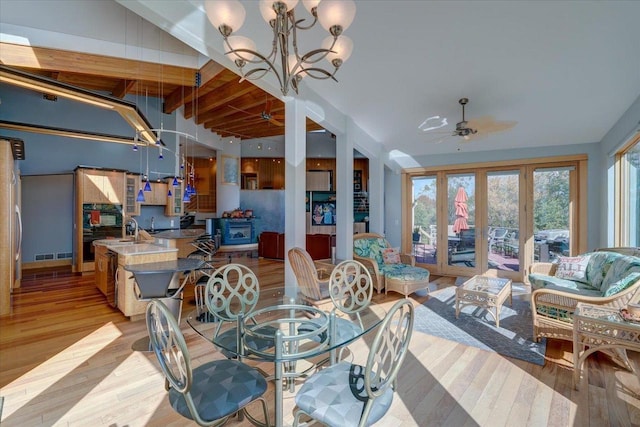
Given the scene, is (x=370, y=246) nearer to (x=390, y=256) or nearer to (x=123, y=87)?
(x=390, y=256)

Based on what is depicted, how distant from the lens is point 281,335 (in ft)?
5.19

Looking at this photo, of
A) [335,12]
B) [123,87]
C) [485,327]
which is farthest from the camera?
[123,87]

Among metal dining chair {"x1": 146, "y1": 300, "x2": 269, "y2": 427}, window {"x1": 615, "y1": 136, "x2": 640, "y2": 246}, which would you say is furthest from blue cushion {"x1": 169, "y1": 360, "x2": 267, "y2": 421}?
window {"x1": 615, "y1": 136, "x2": 640, "y2": 246}

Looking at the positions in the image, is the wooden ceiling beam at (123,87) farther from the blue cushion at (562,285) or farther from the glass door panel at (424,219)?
the blue cushion at (562,285)

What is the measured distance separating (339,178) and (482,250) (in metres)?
3.38

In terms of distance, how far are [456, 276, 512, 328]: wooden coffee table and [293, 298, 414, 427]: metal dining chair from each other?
251 cm

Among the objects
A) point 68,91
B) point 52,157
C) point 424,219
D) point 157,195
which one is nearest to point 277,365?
point 68,91

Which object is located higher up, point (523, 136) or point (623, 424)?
point (523, 136)

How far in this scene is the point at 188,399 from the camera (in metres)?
1.31

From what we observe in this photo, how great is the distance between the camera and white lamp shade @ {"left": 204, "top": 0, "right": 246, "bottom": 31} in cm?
171

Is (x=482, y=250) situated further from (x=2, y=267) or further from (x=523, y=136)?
(x=2, y=267)

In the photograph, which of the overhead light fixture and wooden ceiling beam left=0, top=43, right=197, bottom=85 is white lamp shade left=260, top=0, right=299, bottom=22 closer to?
the overhead light fixture

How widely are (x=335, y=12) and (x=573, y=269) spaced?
4.51 m

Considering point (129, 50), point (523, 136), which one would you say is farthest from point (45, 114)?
point (523, 136)
